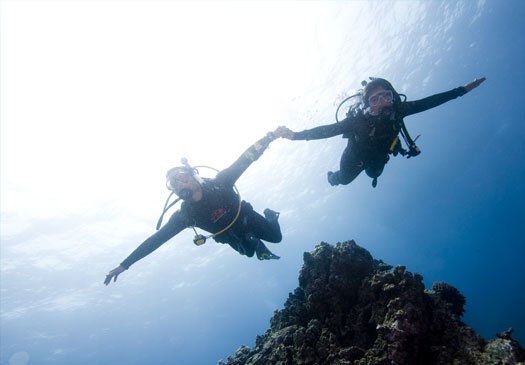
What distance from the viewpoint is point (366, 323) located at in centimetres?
550

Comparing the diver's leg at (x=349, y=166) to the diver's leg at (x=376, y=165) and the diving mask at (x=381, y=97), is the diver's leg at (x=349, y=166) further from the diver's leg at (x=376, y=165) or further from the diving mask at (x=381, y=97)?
the diving mask at (x=381, y=97)

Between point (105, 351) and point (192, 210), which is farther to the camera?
point (105, 351)

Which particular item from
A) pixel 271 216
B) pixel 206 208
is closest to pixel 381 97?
pixel 271 216

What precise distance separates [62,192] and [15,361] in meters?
60.1

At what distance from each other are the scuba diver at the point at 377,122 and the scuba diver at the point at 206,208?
1.31 m

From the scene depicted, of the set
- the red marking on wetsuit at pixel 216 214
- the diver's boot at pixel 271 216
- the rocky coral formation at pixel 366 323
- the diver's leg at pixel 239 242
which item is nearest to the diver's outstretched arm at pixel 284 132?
the red marking on wetsuit at pixel 216 214

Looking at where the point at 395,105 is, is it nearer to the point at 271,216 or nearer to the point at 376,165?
the point at 376,165

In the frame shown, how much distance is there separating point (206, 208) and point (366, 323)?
385 cm

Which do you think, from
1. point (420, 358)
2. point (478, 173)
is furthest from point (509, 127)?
point (420, 358)

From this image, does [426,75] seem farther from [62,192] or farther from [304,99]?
[62,192]

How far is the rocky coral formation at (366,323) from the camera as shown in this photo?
4.23 metres

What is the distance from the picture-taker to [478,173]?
Result: 216ft

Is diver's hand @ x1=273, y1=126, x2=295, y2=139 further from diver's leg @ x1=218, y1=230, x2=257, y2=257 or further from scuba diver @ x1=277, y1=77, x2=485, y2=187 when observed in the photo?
diver's leg @ x1=218, y1=230, x2=257, y2=257

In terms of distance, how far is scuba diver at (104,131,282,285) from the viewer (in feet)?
22.2
